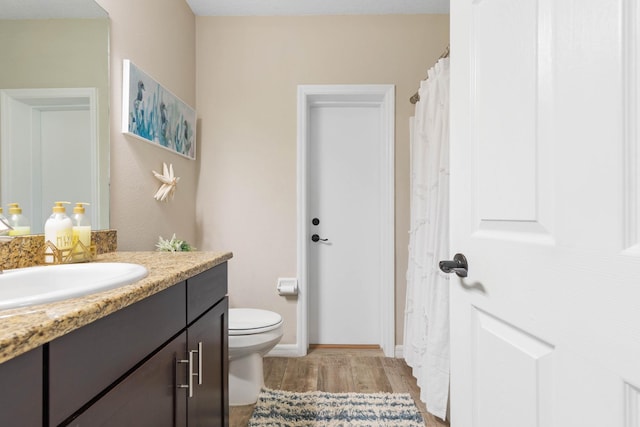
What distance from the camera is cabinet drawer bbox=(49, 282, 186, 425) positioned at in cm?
57

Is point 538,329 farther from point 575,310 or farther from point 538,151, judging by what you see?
point 538,151

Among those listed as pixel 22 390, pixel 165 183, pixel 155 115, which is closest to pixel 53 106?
pixel 155 115

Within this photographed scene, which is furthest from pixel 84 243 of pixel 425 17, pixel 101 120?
pixel 425 17

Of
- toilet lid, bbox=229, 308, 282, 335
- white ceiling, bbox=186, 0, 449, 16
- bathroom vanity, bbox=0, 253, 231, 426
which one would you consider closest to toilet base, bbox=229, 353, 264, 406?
toilet lid, bbox=229, 308, 282, 335

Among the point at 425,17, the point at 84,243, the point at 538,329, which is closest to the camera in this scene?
the point at 538,329

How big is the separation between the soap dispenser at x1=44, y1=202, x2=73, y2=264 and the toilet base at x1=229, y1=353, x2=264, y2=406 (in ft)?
3.66

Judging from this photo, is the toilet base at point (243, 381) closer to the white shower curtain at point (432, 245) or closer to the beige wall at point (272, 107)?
the beige wall at point (272, 107)

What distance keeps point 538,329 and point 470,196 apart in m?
0.34

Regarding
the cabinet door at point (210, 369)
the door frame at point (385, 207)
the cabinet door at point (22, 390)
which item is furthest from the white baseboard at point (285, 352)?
the cabinet door at point (22, 390)

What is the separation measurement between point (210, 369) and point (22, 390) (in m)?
0.87

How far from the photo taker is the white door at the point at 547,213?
0.49 m

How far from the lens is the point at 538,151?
0.65m

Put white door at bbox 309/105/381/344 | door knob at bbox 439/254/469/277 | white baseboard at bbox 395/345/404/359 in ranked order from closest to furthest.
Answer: door knob at bbox 439/254/469/277 → white baseboard at bbox 395/345/404/359 → white door at bbox 309/105/381/344

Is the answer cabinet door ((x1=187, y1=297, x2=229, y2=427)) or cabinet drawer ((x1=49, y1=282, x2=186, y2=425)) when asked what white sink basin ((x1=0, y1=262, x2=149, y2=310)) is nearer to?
cabinet drawer ((x1=49, y1=282, x2=186, y2=425))
